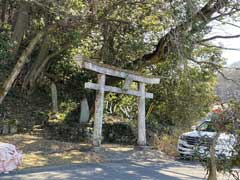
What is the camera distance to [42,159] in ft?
32.3

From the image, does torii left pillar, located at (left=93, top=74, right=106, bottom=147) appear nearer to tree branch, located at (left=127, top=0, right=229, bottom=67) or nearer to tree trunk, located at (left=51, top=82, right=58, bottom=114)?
tree branch, located at (left=127, top=0, right=229, bottom=67)

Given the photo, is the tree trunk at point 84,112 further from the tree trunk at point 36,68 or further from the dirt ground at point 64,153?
the dirt ground at point 64,153

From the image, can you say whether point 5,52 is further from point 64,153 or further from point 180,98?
point 180,98

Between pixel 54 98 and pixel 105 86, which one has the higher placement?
pixel 105 86

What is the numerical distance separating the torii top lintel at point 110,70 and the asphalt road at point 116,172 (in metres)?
3.01

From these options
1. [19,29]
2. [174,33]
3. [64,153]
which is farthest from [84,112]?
[174,33]

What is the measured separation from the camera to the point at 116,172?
9312 millimetres

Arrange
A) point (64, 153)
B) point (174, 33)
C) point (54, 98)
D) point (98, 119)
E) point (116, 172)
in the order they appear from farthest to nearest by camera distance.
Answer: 1. point (54, 98)
2. point (174, 33)
3. point (98, 119)
4. point (64, 153)
5. point (116, 172)

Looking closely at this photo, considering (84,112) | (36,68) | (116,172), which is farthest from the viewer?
(84,112)

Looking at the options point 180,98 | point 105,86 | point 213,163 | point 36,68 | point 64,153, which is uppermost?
point 36,68

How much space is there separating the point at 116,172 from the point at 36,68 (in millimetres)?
→ 7579

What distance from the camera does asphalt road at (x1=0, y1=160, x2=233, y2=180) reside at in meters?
8.17

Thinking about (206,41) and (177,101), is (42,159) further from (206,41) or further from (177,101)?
(177,101)

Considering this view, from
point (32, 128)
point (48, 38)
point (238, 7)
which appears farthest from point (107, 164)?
point (238, 7)
